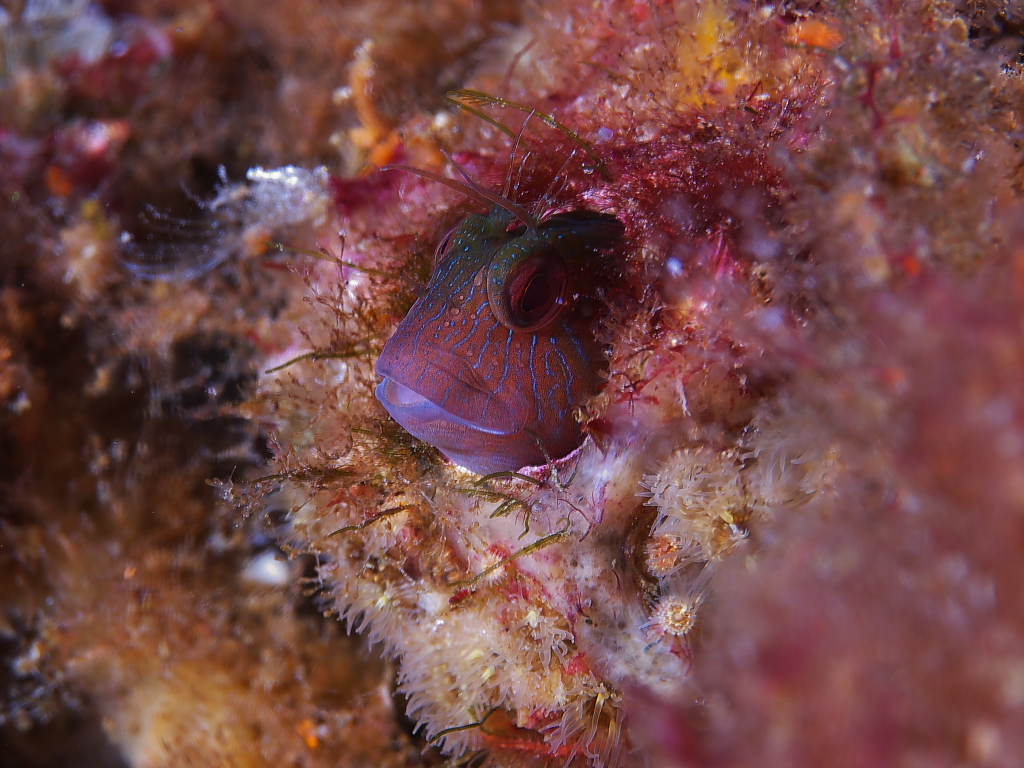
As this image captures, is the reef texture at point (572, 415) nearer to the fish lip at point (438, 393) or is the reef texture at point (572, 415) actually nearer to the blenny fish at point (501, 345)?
the blenny fish at point (501, 345)

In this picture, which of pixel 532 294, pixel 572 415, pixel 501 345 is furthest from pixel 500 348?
pixel 572 415

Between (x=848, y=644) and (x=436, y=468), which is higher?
(x=848, y=644)

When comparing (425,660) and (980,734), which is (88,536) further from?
(980,734)

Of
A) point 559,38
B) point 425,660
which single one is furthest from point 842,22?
point 425,660

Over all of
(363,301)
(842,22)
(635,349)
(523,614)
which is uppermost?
(842,22)

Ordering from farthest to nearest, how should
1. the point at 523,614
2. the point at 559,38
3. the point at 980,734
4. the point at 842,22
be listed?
the point at 559,38
the point at 523,614
the point at 842,22
the point at 980,734

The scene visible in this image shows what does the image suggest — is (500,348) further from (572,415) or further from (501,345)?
(572,415)

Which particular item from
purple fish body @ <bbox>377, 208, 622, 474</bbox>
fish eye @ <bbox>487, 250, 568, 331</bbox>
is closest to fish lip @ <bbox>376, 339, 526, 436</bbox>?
purple fish body @ <bbox>377, 208, 622, 474</bbox>

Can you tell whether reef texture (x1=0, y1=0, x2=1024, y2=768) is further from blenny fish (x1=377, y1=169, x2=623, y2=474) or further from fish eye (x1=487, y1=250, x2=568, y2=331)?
fish eye (x1=487, y1=250, x2=568, y2=331)
